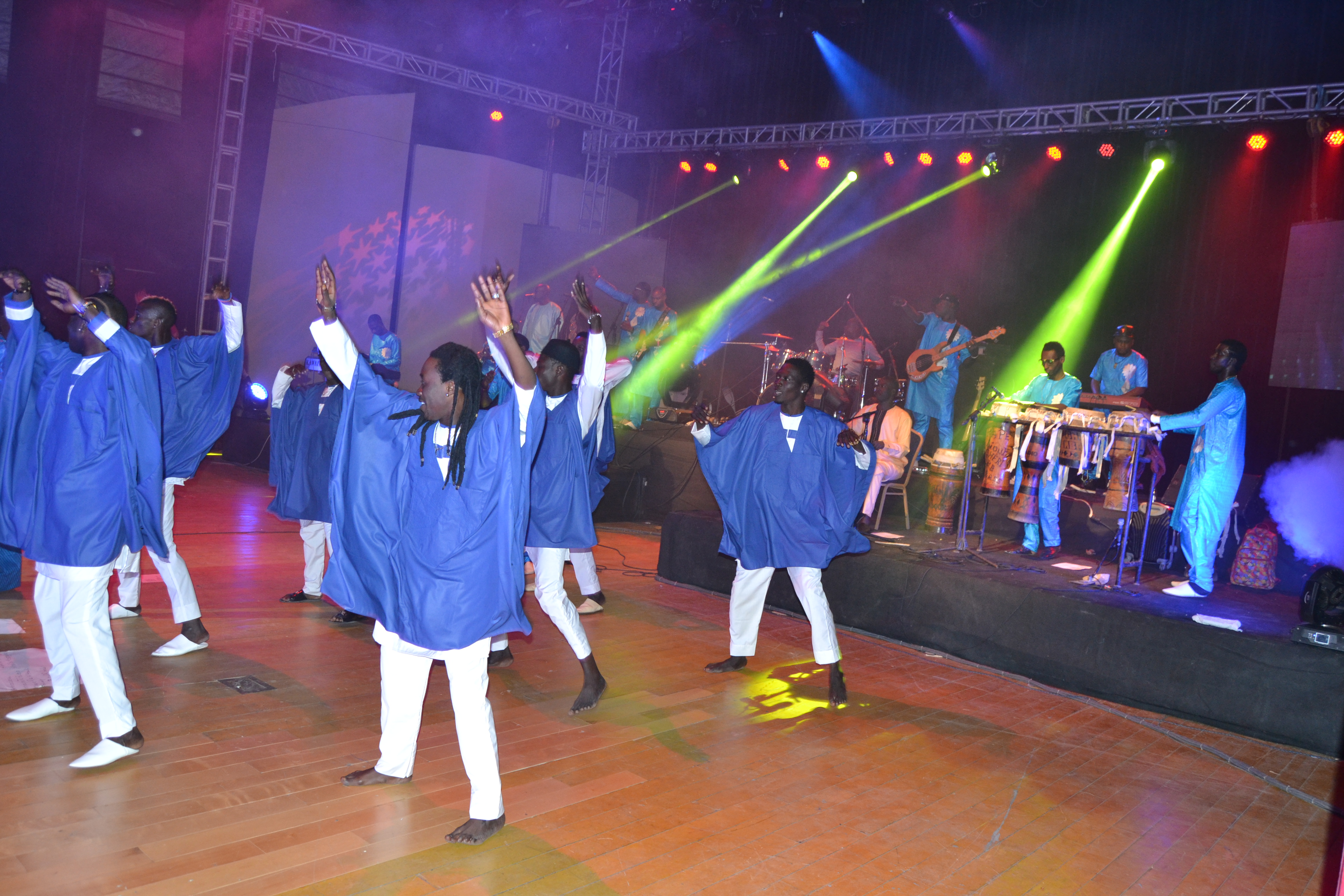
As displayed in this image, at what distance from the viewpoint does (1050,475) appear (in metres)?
7.42

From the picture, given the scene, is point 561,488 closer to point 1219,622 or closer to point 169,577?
point 169,577

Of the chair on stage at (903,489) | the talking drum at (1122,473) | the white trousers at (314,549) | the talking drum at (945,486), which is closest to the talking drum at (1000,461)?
the talking drum at (1122,473)

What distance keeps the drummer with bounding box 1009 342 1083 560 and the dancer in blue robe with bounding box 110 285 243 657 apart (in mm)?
5515

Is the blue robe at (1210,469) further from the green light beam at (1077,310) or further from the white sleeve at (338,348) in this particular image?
the white sleeve at (338,348)

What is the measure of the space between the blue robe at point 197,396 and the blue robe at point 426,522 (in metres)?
2.30

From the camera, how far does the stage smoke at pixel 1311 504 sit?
Result: 7.63 m

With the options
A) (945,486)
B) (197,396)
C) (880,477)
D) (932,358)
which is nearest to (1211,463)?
(945,486)

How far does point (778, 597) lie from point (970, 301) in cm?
635

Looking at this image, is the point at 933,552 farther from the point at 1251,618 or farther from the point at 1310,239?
the point at 1310,239

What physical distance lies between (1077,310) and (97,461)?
34.9 feet

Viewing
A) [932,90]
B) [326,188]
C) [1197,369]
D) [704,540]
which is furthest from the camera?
[326,188]

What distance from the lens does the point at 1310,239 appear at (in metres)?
9.52

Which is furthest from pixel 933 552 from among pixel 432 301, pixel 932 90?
pixel 432 301

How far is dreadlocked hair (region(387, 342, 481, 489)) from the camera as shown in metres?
3.20
